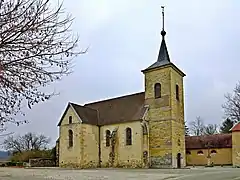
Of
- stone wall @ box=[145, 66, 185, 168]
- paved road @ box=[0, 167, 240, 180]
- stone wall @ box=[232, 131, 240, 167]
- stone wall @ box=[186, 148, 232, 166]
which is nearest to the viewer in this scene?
paved road @ box=[0, 167, 240, 180]

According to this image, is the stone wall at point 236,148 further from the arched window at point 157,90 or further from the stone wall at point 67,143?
the stone wall at point 67,143

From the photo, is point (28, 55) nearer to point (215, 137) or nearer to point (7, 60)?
point (7, 60)

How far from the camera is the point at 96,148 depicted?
4188 cm

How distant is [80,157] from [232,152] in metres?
17.9

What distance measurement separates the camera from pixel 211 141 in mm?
48188

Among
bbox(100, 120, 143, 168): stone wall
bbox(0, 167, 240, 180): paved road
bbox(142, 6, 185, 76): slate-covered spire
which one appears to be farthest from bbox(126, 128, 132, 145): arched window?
bbox(0, 167, 240, 180): paved road

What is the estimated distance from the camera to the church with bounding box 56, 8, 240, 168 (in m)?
37.4

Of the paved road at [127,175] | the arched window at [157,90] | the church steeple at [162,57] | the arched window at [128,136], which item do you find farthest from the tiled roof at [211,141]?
the paved road at [127,175]

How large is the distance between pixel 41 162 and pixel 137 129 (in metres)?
15.8

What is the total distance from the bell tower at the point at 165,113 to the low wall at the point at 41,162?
15.4m

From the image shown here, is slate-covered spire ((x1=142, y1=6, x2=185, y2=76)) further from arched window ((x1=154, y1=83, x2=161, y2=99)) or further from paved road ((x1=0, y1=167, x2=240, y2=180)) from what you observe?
paved road ((x1=0, y1=167, x2=240, y2=180))

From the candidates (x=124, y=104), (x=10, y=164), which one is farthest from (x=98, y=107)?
(x=10, y=164)

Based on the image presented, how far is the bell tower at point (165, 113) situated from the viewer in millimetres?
36969

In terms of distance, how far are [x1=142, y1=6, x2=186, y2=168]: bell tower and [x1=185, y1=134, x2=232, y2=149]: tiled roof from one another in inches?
379
